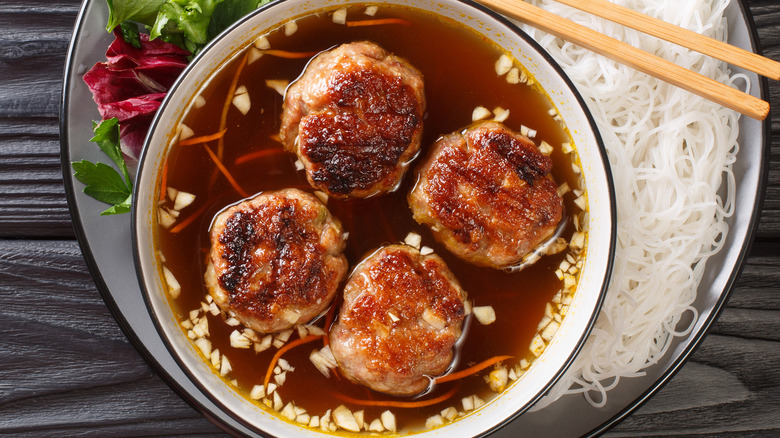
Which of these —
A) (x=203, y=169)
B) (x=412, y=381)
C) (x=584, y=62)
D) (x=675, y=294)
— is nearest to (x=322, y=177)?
(x=203, y=169)

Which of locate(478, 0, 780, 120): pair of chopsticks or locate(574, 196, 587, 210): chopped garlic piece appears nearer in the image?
locate(478, 0, 780, 120): pair of chopsticks

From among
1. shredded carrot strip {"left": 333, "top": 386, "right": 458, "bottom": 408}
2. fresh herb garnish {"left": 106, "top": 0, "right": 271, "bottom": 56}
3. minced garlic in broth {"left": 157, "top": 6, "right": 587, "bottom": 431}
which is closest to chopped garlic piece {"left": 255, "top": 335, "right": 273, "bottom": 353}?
minced garlic in broth {"left": 157, "top": 6, "right": 587, "bottom": 431}

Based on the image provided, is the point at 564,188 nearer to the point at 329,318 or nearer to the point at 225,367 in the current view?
the point at 329,318

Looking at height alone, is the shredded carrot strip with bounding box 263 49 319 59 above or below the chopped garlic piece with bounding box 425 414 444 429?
above

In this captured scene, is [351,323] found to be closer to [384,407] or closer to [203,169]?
[384,407]

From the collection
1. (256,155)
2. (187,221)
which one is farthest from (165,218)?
(256,155)

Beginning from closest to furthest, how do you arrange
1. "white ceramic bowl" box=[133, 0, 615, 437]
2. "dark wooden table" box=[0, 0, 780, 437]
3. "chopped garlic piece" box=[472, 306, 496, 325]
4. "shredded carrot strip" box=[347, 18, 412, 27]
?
"white ceramic bowl" box=[133, 0, 615, 437] → "shredded carrot strip" box=[347, 18, 412, 27] → "chopped garlic piece" box=[472, 306, 496, 325] → "dark wooden table" box=[0, 0, 780, 437]

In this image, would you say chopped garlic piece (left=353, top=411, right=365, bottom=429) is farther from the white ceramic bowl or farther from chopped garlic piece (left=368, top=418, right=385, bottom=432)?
the white ceramic bowl
